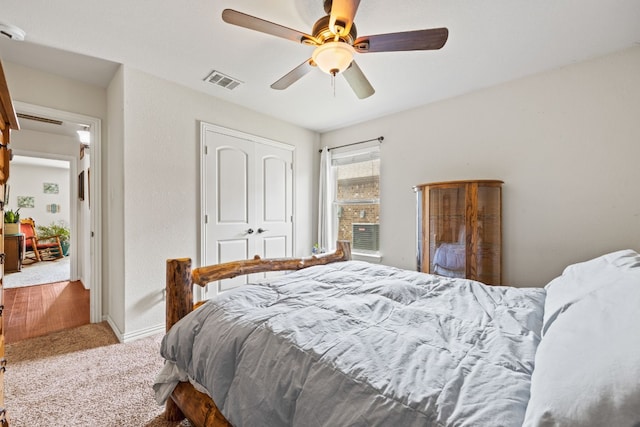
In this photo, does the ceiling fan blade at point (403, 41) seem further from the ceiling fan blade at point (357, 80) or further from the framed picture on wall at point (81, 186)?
the framed picture on wall at point (81, 186)

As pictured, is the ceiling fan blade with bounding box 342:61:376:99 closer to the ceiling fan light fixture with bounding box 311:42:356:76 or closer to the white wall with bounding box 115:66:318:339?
the ceiling fan light fixture with bounding box 311:42:356:76

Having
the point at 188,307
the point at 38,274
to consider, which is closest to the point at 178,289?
the point at 188,307

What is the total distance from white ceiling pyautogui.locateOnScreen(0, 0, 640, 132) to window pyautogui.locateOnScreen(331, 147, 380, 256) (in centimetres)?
116

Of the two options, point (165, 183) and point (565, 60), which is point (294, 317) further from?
point (565, 60)

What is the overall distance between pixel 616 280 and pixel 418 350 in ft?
2.40

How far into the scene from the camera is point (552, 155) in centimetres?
257

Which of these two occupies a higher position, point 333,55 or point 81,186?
point 333,55

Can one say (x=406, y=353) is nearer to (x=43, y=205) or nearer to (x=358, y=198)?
(x=358, y=198)

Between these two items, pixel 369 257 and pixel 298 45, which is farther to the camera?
pixel 369 257

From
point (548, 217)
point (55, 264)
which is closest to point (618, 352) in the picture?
point (548, 217)

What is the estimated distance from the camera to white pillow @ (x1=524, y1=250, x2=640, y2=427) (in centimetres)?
→ 50

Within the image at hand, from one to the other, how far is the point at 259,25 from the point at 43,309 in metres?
3.99

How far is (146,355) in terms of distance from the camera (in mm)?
2246

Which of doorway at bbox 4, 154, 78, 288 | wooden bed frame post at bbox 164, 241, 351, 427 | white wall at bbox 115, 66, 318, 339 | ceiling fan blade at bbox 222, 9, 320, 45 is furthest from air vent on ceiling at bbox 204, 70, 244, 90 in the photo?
doorway at bbox 4, 154, 78, 288
